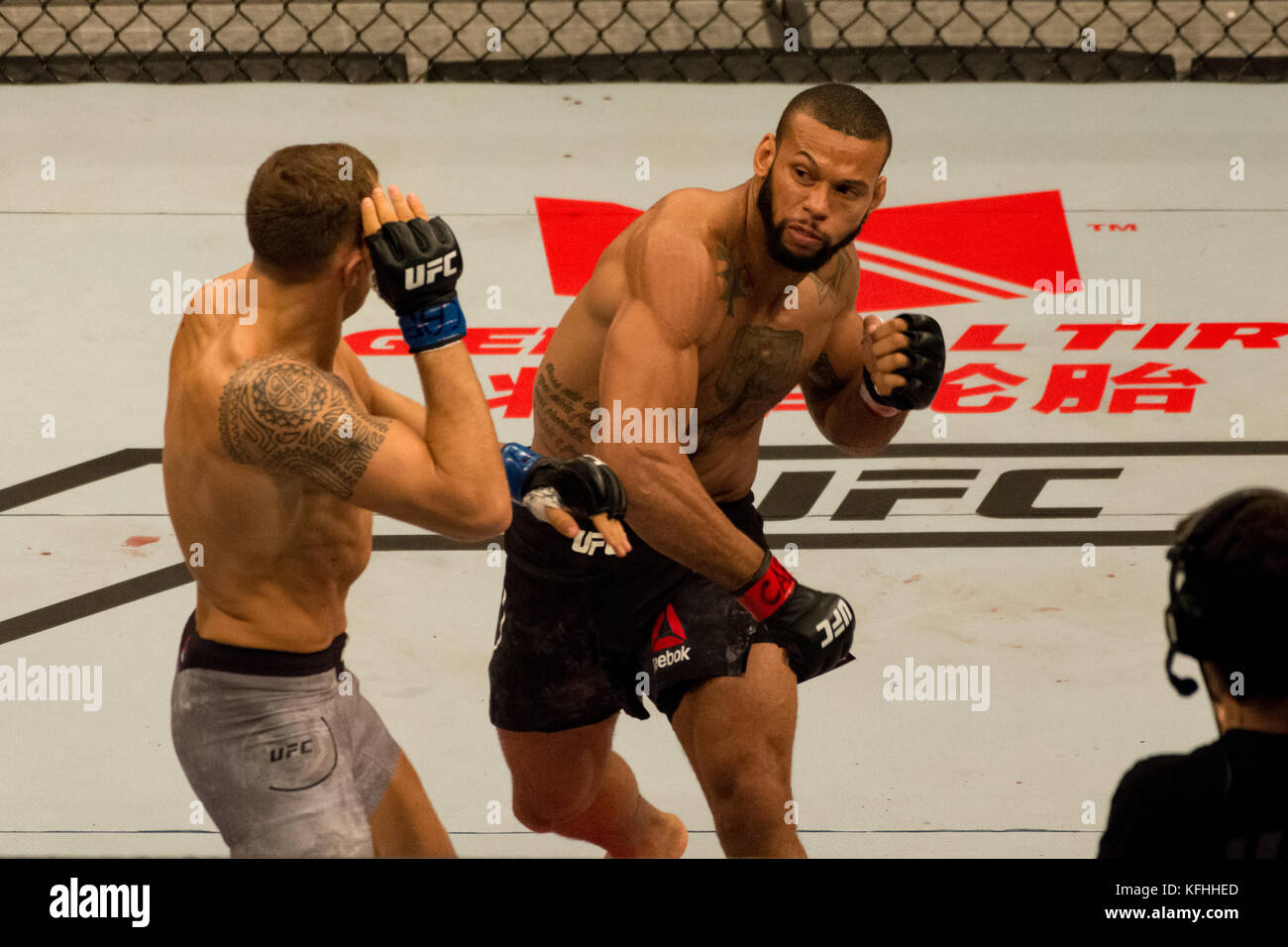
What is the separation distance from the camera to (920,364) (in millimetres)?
3291

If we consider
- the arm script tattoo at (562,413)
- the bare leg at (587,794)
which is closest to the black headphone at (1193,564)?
the arm script tattoo at (562,413)

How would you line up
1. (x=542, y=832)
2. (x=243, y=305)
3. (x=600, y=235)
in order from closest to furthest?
(x=243, y=305), (x=542, y=832), (x=600, y=235)

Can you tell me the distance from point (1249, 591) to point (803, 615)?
1330 mm

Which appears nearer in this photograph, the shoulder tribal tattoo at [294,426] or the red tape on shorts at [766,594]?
the shoulder tribal tattoo at [294,426]

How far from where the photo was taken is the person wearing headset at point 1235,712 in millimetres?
1839

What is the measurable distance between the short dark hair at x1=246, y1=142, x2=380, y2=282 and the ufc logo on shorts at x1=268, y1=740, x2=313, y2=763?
0.79 m

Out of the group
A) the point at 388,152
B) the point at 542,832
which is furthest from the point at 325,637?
the point at 388,152

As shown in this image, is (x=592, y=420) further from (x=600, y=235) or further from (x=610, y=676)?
(x=600, y=235)

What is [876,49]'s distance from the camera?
310 inches

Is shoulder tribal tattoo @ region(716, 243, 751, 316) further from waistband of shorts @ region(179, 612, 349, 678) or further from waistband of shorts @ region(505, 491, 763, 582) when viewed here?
waistband of shorts @ region(179, 612, 349, 678)

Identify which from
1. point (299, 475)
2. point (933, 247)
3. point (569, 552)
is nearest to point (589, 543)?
point (569, 552)

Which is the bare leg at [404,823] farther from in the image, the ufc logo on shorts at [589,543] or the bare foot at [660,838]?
the bare foot at [660,838]

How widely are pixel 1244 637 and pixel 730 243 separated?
1645 mm

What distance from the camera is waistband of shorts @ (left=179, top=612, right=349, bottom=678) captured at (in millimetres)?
2740
